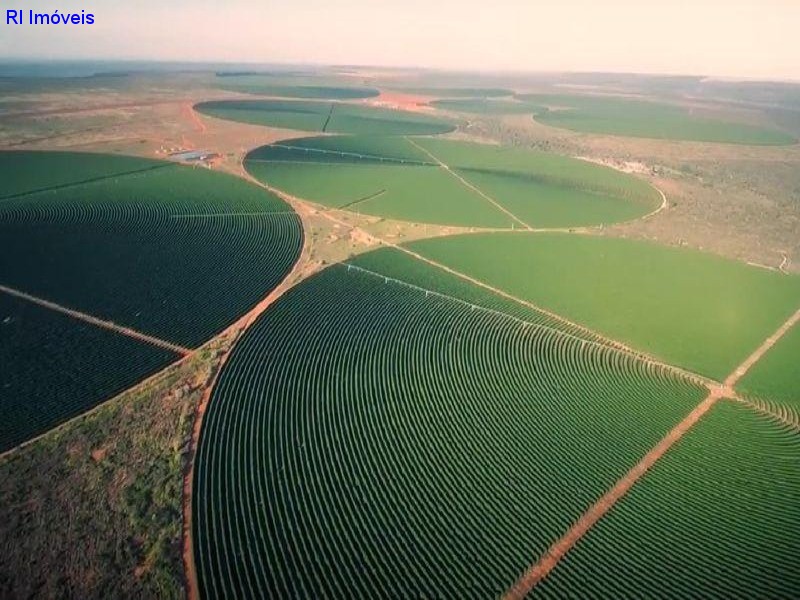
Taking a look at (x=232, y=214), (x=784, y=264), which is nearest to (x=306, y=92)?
(x=232, y=214)

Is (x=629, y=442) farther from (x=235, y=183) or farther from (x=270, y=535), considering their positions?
(x=235, y=183)

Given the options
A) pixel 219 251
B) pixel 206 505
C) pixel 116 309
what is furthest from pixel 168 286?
pixel 206 505

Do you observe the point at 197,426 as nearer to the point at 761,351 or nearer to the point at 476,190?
the point at 761,351

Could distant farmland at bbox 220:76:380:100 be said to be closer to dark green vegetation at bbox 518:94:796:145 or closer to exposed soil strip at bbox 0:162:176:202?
dark green vegetation at bbox 518:94:796:145

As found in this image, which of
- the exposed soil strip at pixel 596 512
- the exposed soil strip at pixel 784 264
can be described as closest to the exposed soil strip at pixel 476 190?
the exposed soil strip at pixel 784 264

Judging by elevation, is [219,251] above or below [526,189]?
below
